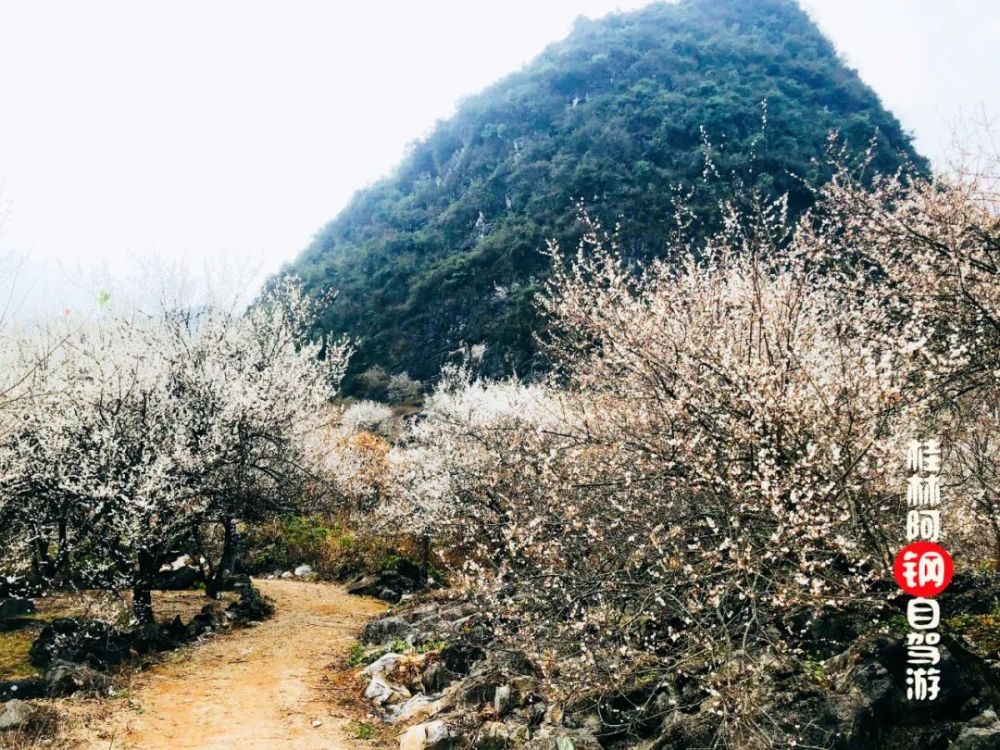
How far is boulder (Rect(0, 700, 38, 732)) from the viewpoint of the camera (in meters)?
6.52

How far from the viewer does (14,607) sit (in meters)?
11.0

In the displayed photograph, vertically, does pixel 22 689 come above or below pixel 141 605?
below

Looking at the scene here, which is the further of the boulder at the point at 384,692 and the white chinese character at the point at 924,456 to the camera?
the boulder at the point at 384,692

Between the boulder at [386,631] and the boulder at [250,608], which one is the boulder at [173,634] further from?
the boulder at [386,631]

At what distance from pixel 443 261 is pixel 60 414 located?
41978 mm

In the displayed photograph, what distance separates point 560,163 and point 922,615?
5405 centimetres

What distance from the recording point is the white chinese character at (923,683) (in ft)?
15.5

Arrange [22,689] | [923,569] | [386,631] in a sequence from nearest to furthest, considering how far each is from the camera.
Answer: [923,569] → [22,689] → [386,631]

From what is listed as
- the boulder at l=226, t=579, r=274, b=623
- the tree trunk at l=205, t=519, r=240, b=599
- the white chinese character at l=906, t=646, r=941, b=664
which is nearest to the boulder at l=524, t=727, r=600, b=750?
the white chinese character at l=906, t=646, r=941, b=664

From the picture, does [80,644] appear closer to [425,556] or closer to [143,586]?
[143,586]

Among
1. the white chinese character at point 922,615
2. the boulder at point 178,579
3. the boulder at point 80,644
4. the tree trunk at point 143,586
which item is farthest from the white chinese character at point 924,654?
the boulder at point 178,579

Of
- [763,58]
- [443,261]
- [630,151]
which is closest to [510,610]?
[443,261]

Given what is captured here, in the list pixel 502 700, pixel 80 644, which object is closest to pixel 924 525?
pixel 502 700

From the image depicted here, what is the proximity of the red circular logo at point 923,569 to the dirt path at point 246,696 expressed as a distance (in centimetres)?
612
